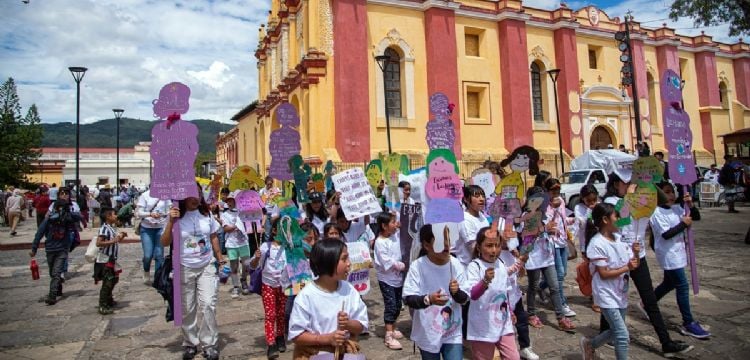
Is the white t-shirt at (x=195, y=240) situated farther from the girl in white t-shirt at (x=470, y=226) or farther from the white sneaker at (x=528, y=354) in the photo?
the white sneaker at (x=528, y=354)

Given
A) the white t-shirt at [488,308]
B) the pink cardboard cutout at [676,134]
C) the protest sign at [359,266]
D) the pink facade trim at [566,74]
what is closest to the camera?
the white t-shirt at [488,308]

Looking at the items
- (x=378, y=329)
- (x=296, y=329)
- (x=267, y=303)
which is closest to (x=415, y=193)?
(x=378, y=329)

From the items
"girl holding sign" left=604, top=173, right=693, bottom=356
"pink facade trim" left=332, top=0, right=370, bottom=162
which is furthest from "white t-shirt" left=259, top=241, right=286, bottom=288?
"pink facade trim" left=332, top=0, right=370, bottom=162

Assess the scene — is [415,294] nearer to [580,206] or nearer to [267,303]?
[267,303]

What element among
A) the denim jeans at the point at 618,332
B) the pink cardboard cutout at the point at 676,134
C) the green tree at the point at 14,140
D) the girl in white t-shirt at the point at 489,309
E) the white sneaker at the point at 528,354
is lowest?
the white sneaker at the point at 528,354

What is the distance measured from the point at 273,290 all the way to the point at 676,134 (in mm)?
5726

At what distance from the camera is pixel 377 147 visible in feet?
66.1

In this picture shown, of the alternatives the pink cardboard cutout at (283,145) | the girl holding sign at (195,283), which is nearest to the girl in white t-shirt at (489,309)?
the girl holding sign at (195,283)

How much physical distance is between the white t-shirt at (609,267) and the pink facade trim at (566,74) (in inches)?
845

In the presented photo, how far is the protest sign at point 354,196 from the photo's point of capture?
5.82 metres

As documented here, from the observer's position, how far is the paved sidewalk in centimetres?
514

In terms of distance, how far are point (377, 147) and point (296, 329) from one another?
1745 cm

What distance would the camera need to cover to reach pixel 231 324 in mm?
6273

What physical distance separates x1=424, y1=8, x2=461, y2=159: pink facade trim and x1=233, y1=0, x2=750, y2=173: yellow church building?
0.17 feet
